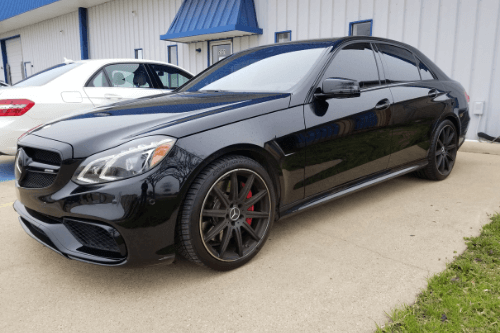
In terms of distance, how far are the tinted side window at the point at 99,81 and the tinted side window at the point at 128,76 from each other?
0.09 meters

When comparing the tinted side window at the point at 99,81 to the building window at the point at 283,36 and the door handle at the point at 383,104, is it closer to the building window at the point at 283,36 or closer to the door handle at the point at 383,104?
the door handle at the point at 383,104

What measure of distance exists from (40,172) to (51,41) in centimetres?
1992

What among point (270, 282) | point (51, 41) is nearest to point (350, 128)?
point (270, 282)

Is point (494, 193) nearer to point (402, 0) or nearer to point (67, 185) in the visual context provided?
point (67, 185)

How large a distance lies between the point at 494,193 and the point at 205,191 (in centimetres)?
333

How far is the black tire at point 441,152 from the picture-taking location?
4105mm

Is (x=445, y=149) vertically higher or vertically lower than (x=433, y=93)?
lower

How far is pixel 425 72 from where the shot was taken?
13.5 feet

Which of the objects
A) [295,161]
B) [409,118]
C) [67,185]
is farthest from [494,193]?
[67,185]

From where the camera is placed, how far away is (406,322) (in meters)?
1.80

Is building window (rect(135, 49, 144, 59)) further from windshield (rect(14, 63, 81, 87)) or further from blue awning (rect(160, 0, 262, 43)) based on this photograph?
windshield (rect(14, 63, 81, 87))

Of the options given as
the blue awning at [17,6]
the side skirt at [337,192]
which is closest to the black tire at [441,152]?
the side skirt at [337,192]

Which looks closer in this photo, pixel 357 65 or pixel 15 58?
pixel 357 65

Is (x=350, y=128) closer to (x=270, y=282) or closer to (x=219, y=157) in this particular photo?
(x=219, y=157)
